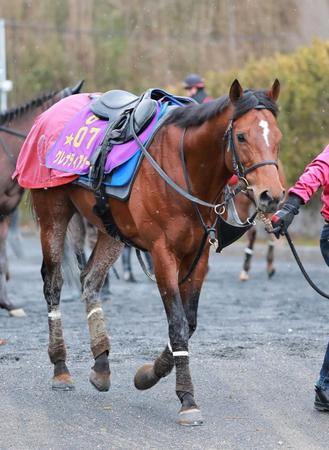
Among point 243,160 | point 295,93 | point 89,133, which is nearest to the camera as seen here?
point 243,160

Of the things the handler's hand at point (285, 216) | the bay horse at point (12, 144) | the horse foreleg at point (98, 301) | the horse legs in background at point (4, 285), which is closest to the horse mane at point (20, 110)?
the bay horse at point (12, 144)

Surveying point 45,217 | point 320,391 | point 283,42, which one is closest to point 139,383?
point 320,391

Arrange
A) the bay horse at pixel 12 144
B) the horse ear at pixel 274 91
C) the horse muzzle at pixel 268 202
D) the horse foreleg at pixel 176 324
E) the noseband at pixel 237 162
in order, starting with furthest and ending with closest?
the bay horse at pixel 12 144, the horse foreleg at pixel 176 324, the horse ear at pixel 274 91, the noseband at pixel 237 162, the horse muzzle at pixel 268 202

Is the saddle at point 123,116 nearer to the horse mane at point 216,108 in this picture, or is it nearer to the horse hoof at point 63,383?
the horse mane at point 216,108

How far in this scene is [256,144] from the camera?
588 cm

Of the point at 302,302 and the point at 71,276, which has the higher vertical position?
the point at 71,276

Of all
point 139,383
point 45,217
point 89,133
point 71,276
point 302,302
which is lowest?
point 302,302

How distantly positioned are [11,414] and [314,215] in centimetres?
1501

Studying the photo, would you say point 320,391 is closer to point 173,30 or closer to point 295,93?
point 295,93

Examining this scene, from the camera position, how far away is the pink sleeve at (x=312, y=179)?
6.02 meters

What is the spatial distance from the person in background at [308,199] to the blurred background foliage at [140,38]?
2332cm

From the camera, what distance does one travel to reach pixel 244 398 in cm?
671

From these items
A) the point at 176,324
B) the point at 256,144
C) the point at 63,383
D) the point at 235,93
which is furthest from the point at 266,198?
the point at 63,383

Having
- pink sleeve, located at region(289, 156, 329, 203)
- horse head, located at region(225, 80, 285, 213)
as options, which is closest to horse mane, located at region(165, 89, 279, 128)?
horse head, located at region(225, 80, 285, 213)
